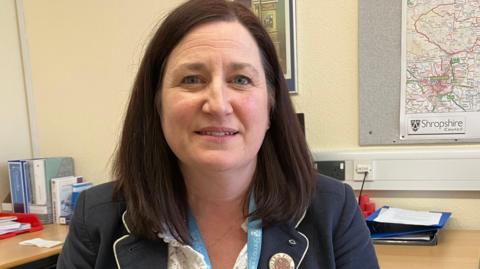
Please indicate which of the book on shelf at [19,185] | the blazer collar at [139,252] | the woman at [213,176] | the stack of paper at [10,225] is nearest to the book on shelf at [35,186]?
the book on shelf at [19,185]

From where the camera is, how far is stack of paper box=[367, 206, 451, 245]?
146 centimetres

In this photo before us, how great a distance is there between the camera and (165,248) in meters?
1.02

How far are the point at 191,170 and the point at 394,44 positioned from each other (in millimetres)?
1096

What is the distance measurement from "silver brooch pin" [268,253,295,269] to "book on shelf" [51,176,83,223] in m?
1.47

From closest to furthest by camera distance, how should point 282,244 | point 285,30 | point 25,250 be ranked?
point 282,244, point 25,250, point 285,30

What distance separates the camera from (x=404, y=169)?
1707 mm

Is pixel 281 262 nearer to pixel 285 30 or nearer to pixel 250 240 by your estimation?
pixel 250 240

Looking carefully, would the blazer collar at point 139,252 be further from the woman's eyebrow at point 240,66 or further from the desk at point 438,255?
the desk at point 438,255

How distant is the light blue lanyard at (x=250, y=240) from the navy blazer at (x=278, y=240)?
0.01m

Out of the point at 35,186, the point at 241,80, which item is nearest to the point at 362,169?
the point at 241,80

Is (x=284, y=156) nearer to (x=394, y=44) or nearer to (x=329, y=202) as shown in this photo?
(x=329, y=202)

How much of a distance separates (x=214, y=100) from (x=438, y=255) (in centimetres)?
93

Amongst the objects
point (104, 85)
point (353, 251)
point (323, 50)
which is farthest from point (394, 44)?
point (104, 85)

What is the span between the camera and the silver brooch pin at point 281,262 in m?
0.99
